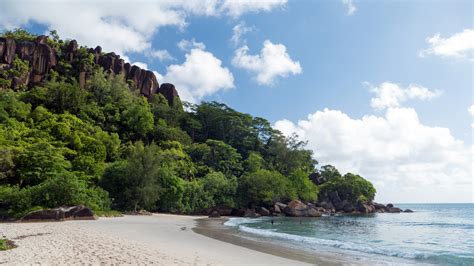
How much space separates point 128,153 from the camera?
6519cm

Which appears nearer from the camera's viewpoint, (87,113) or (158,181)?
(158,181)

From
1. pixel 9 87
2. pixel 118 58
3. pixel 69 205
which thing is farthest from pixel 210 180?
pixel 118 58

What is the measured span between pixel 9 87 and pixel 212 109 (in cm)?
5261

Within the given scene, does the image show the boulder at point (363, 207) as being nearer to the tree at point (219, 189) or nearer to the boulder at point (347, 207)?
the boulder at point (347, 207)

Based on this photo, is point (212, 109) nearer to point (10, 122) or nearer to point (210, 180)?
point (210, 180)

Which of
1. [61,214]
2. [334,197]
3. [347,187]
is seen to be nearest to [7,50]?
[61,214]

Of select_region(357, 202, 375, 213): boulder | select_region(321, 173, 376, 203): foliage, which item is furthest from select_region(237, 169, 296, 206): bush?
select_region(357, 202, 375, 213): boulder

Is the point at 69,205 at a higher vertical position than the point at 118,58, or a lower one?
lower

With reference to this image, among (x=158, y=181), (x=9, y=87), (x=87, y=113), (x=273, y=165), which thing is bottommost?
(x=158, y=181)

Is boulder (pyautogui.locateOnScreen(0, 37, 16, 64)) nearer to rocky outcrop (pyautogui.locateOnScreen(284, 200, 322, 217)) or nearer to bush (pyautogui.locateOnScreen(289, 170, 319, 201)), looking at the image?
bush (pyautogui.locateOnScreen(289, 170, 319, 201))

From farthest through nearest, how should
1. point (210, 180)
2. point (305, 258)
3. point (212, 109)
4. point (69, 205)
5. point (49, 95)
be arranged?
1. point (212, 109)
2. point (49, 95)
3. point (210, 180)
4. point (69, 205)
5. point (305, 258)

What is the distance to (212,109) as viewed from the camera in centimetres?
10475

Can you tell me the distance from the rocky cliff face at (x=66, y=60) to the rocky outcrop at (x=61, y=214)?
209ft

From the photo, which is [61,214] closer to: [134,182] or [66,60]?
[134,182]
